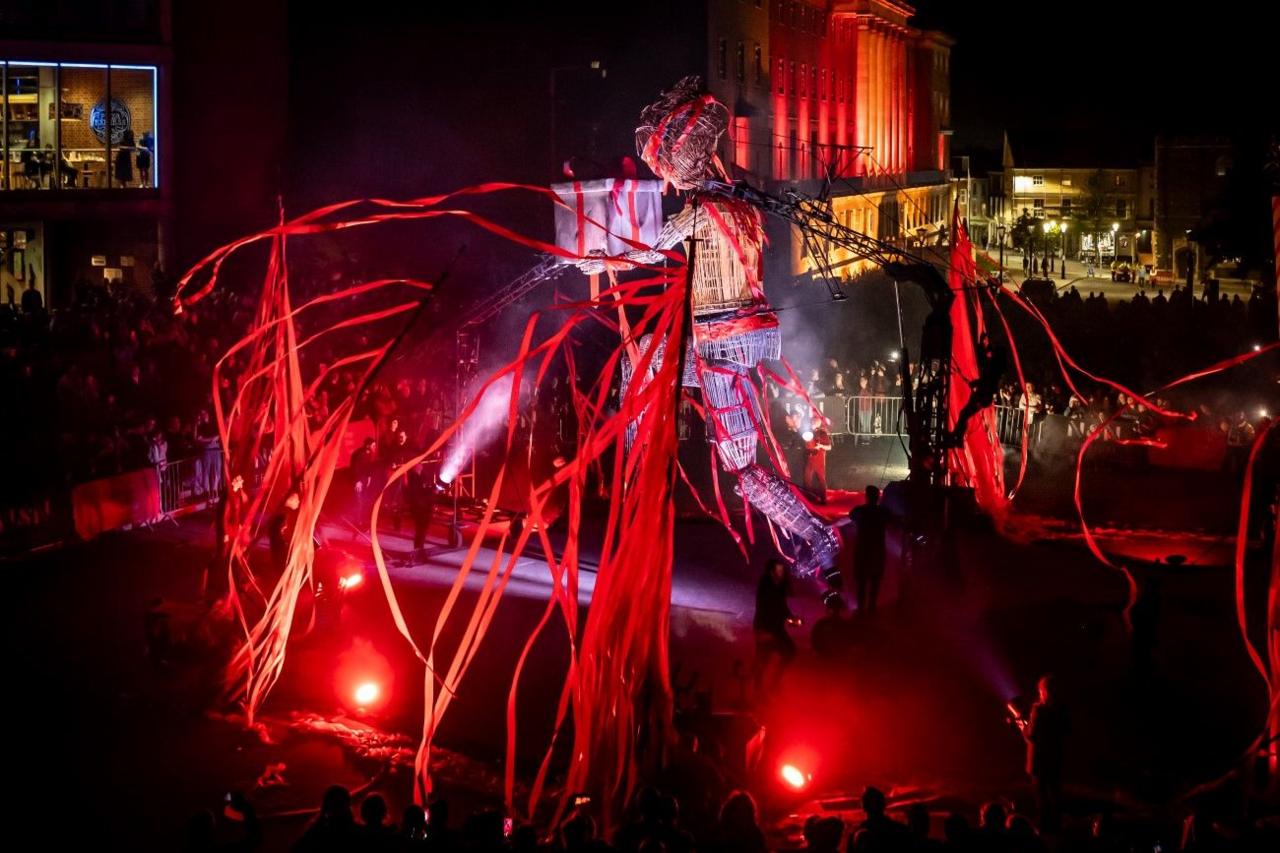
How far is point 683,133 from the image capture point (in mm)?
14188

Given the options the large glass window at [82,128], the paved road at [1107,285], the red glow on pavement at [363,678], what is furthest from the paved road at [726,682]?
the paved road at [1107,285]

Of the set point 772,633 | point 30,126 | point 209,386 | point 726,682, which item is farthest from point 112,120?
point 772,633

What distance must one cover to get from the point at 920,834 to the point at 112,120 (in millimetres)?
27743

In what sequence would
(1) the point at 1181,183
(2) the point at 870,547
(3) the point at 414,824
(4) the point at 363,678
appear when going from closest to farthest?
(3) the point at 414,824 < (4) the point at 363,678 < (2) the point at 870,547 < (1) the point at 1181,183

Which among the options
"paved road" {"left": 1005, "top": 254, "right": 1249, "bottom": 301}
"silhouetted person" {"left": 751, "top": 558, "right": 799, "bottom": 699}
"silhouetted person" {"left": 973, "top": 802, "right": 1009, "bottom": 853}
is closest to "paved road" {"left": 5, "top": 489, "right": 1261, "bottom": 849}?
"silhouetted person" {"left": 751, "top": 558, "right": 799, "bottom": 699}

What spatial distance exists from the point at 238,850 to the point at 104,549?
10.2 meters

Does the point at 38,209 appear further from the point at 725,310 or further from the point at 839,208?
the point at 839,208

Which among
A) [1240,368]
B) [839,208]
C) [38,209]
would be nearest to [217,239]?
[38,209]

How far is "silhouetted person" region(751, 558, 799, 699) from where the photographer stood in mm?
12523

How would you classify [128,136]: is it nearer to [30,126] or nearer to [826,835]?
[30,126]

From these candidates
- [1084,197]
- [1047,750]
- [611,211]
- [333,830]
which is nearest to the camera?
[333,830]

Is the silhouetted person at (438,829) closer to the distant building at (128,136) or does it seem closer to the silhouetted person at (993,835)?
the silhouetted person at (993,835)

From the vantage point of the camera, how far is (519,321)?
3044 cm

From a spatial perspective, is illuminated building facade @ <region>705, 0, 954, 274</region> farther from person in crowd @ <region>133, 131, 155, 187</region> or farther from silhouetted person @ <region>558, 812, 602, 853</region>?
silhouetted person @ <region>558, 812, 602, 853</region>
